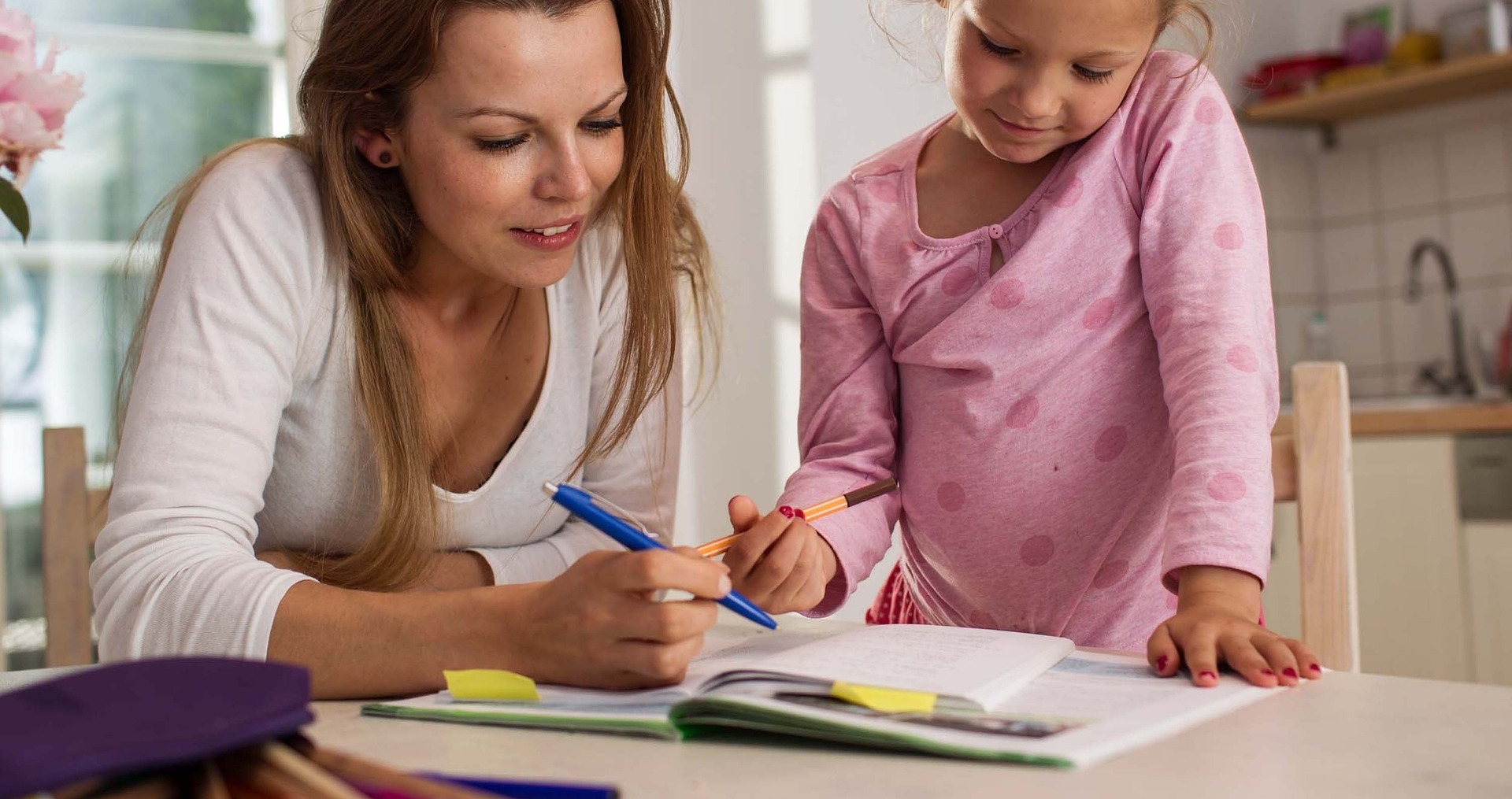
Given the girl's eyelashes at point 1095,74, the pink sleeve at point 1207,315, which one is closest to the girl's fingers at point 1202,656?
the pink sleeve at point 1207,315

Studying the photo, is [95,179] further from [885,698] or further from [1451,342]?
[1451,342]

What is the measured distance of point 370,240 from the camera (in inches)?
43.1

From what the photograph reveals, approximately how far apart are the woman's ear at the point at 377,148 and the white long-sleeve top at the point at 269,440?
0.05 meters

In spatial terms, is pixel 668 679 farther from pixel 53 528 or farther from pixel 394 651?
pixel 53 528

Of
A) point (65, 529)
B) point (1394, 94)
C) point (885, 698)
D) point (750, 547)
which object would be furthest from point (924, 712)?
point (1394, 94)

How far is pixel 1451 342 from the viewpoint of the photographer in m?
3.24

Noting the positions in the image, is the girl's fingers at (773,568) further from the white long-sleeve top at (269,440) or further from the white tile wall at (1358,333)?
the white tile wall at (1358,333)

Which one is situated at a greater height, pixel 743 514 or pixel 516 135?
pixel 516 135

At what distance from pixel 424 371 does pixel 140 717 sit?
0.76 m

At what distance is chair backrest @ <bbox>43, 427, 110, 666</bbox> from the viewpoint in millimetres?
1423

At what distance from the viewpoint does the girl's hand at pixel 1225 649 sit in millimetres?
745

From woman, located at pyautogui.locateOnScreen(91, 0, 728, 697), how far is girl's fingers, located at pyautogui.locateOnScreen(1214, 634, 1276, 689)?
29 centimetres

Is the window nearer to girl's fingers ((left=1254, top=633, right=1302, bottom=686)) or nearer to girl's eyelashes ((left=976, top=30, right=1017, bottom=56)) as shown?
girl's eyelashes ((left=976, top=30, right=1017, bottom=56))

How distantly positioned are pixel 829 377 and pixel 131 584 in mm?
590
